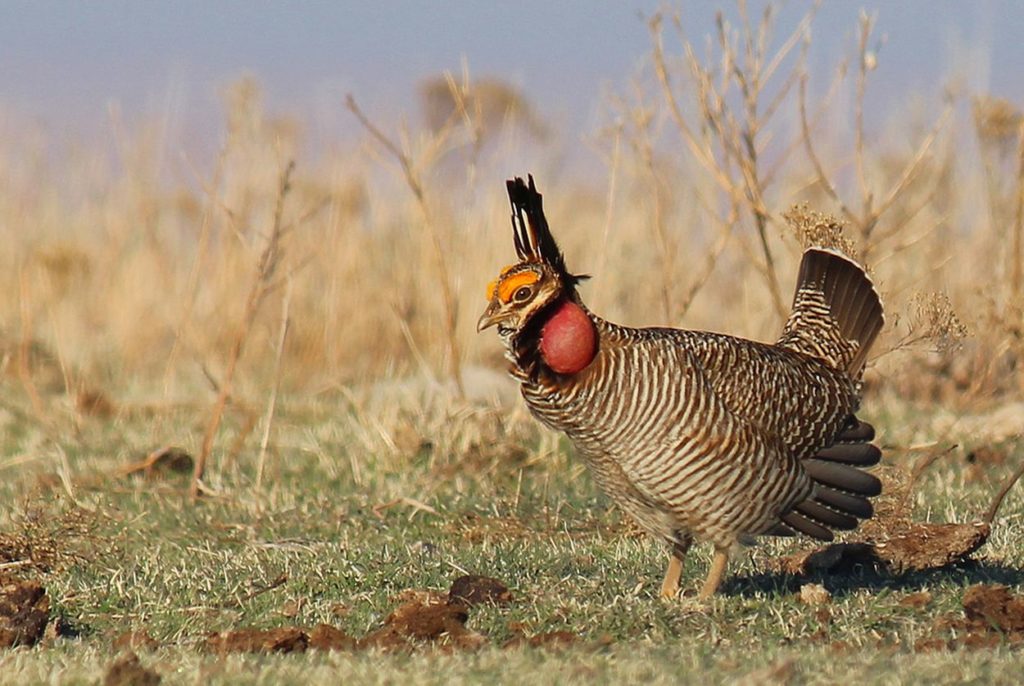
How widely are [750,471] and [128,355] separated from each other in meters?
8.55

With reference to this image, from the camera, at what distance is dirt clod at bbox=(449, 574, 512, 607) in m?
4.58

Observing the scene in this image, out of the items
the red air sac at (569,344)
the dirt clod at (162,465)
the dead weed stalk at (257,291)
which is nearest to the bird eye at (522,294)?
the red air sac at (569,344)

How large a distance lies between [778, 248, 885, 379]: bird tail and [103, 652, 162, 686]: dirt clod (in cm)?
264

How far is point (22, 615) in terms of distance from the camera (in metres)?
4.43

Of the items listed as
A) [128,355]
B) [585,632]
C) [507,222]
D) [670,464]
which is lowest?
[128,355]

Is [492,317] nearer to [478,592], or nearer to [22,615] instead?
[478,592]

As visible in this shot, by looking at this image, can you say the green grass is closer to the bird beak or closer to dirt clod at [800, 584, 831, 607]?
dirt clod at [800, 584, 831, 607]

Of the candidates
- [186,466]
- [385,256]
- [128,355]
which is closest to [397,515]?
[186,466]

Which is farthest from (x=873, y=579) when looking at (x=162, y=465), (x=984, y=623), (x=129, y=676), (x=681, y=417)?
(x=162, y=465)

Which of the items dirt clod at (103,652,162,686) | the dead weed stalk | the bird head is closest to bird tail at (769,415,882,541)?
the bird head

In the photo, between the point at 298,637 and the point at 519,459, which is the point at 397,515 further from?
the point at 298,637

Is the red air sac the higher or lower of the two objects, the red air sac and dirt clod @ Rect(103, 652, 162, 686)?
the higher

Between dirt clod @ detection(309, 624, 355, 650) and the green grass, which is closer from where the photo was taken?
the green grass

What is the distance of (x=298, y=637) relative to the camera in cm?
414
